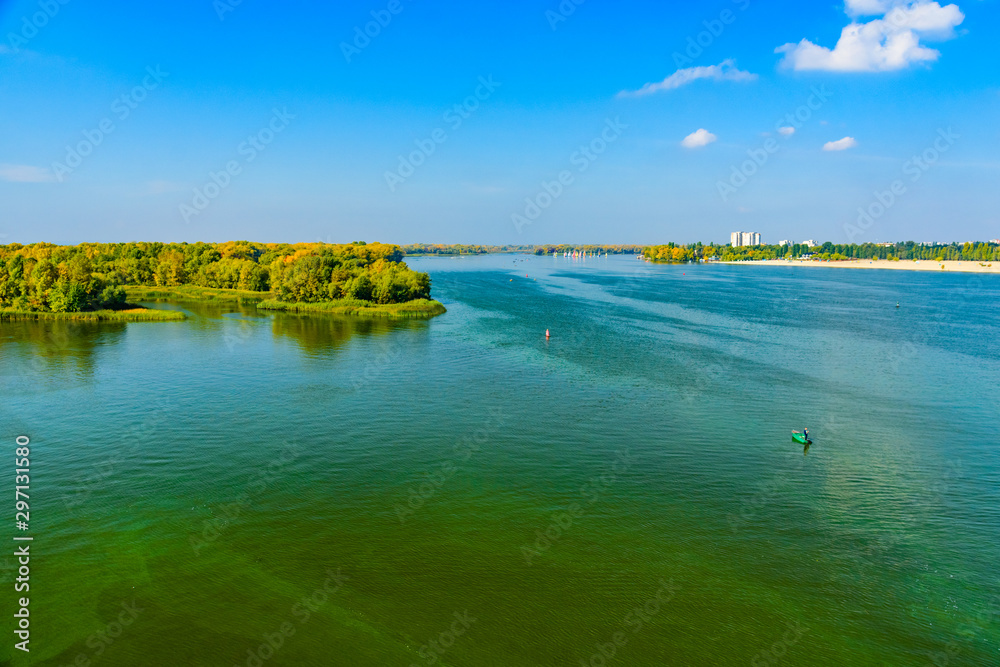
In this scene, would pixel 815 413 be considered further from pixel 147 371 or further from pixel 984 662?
pixel 147 371

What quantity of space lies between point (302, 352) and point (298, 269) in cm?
4337

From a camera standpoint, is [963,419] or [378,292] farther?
[378,292]

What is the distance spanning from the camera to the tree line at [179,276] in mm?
79750

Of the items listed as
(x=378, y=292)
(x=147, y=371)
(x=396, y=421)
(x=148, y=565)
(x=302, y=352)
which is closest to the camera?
(x=148, y=565)

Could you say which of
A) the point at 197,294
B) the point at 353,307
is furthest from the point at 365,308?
the point at 197,294

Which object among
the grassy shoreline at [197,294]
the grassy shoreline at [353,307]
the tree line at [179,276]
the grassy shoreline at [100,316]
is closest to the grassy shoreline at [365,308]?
the grassy shoreline at [353,307]

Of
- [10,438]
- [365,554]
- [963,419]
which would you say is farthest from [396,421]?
[963,419]

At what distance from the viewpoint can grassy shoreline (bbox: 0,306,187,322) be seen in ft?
254

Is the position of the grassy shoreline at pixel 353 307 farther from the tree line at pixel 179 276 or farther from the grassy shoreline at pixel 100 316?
the grassy shoreline at pixel 100 316

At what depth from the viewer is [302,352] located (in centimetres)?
6012

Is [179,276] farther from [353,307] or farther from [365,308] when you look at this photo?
[365,308]

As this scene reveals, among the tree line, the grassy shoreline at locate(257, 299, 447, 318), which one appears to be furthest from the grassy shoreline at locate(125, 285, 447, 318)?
the tree line

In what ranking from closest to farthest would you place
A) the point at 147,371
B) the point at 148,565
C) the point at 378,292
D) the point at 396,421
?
1. the point at 148,565
2. the point at 396,421
3. the point at 147,371
4. the point at 378,292

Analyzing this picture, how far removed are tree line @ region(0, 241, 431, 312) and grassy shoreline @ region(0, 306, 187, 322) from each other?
4.19 feet
